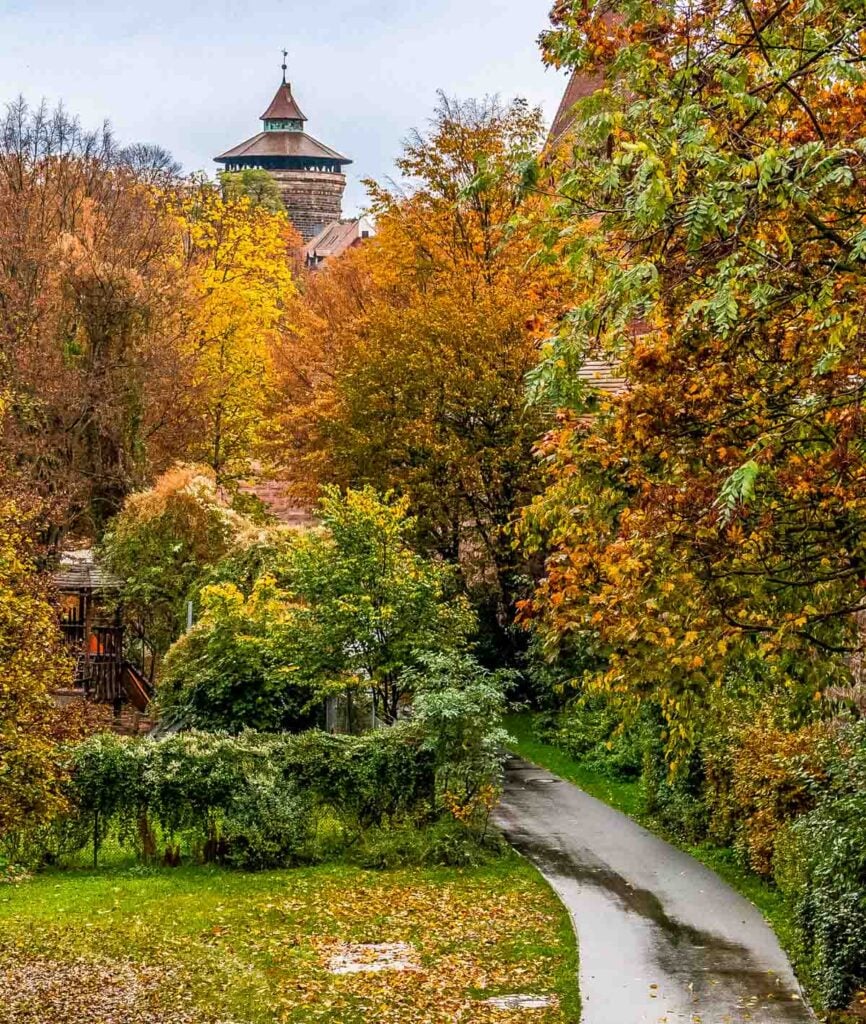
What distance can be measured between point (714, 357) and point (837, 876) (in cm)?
476

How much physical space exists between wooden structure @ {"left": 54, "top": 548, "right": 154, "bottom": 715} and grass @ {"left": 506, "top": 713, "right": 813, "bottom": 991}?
8.64m

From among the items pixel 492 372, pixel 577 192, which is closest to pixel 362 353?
pixel 492 372

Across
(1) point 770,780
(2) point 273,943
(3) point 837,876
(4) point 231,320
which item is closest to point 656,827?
(1) point 770,780

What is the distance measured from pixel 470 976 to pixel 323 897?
3998 millimetres

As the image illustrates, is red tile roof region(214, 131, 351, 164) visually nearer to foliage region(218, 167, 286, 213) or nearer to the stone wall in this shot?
the stone wall

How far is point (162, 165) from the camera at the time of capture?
208 ft

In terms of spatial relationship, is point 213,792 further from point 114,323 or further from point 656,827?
point 114,323

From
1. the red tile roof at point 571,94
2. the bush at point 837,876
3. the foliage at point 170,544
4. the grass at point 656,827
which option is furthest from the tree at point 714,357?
the red tile roof at point 571,94

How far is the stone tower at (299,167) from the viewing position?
139 m

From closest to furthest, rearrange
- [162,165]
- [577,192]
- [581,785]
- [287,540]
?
[577,192] → [581,785] → [287,540] → [162,165]

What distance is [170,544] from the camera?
31781 millimetres

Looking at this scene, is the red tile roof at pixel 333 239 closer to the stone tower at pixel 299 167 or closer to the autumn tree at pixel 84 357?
the stone tower at pixel 299 167

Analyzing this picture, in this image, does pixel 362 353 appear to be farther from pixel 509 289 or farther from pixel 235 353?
pixel 235 353

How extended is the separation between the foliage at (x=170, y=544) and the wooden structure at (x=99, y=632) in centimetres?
54
